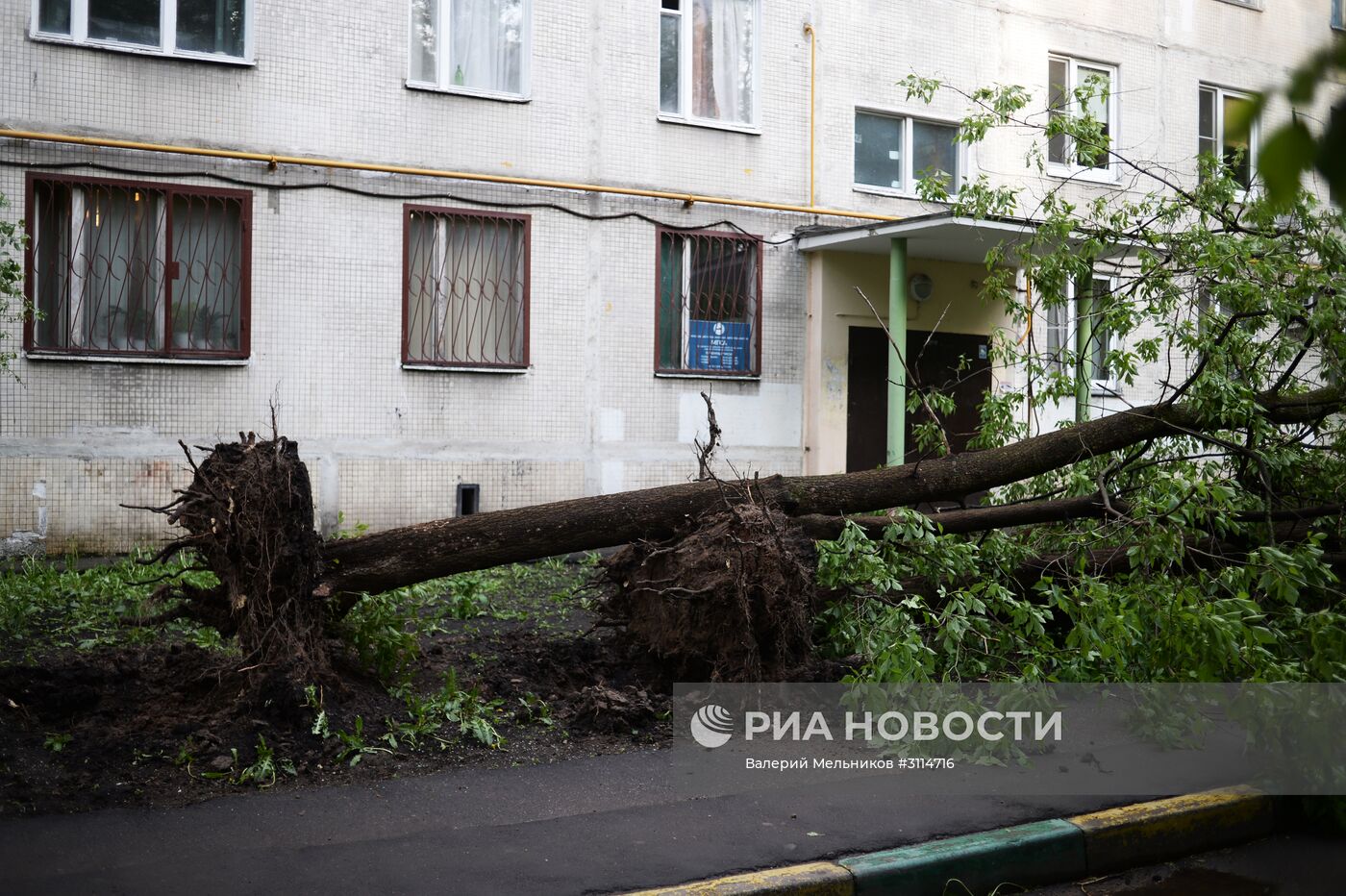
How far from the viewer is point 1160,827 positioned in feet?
14.5

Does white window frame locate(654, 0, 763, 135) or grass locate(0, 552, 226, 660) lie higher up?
white window frame locate(654, 0, 763, 135)

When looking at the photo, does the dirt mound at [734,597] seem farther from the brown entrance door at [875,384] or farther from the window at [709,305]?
the brown entrance door at [875,384]

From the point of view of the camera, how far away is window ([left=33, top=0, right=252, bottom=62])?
10352 millimetres

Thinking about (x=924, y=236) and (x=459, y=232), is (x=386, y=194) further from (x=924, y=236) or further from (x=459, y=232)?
(x=924, y=236)

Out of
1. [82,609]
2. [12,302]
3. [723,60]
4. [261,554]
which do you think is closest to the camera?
[261,554]

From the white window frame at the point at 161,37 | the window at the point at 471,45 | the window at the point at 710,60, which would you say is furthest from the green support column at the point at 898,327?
the white window frame at the point at 161,37

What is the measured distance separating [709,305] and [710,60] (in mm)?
2771

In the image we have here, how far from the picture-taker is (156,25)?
35.2ft

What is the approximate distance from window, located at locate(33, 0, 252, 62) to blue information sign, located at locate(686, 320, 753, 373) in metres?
5.28

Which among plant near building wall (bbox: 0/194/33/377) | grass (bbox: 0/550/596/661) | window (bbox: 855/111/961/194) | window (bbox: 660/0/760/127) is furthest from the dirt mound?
window (bbox: 855/111/961/194)

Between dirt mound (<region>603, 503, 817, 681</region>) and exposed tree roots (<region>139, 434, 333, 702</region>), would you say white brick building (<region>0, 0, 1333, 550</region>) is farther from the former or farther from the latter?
dirt mound (<region>603, 503, 817, 681</region>)

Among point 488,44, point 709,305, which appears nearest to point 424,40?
point 488,44

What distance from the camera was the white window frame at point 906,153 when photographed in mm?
13898

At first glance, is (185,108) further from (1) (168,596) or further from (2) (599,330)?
(1) (168,596)
